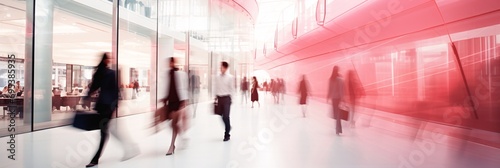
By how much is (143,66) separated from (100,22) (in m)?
3.52

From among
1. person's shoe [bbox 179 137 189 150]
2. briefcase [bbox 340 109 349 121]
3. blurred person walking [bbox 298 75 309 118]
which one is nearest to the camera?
person's shoe [bbox 179 137 189 150]

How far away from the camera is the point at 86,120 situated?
366 cm

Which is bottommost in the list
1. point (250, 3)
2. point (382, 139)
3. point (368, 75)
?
point (382, 139)

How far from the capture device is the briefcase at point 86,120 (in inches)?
143

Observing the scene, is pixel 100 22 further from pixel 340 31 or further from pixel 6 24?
pixel 340 31

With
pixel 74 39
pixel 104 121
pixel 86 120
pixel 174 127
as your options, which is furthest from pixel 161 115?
pixel 74 39

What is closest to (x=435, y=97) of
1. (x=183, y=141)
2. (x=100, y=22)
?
(x=183, y=141)

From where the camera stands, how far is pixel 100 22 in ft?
34.3

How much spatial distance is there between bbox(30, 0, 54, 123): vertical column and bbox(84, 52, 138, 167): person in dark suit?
447 cm

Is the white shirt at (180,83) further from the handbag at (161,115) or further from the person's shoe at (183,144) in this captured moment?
the person's shoe at (183,144)

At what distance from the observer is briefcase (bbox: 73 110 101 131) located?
11.9 ft

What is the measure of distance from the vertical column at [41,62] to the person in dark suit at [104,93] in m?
4.47

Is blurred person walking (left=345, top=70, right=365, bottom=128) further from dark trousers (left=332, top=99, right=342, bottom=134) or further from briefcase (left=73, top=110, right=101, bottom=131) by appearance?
briefcase (left=73, top=110, right=101, bottom=131)

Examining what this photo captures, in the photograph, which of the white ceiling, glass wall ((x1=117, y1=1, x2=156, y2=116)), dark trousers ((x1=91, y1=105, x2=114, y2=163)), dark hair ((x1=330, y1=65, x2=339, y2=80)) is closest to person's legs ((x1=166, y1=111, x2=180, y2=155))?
dark trousers ((x1=91, y1=105, x2=114, y2=163))
